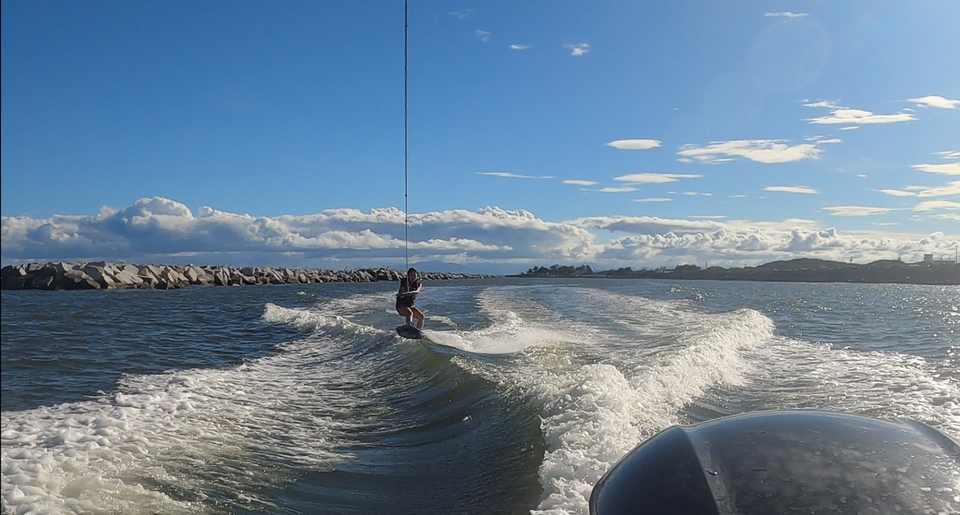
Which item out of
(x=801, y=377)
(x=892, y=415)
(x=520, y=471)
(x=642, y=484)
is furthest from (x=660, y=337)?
(x=642, y=484)

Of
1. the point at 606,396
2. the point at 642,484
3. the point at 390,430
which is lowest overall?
the point at 390,430

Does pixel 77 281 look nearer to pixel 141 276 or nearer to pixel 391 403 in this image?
pixel 141 276

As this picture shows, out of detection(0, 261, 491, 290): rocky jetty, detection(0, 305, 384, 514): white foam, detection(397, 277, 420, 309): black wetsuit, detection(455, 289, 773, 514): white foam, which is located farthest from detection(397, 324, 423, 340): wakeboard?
detection(0, 261, 491, 290): rocky jetty

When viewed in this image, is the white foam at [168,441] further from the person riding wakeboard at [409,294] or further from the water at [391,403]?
the person riding wakeboard at [409,294]

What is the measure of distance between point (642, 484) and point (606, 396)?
4526 mm

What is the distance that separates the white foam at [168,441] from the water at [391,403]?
0.03 metres

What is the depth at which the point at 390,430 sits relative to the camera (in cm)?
786

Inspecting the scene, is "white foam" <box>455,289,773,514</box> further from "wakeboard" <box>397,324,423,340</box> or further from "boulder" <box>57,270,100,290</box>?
"boulder" <box>57,270,100,290</box>

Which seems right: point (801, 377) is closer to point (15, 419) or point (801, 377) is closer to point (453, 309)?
point (15, 419)

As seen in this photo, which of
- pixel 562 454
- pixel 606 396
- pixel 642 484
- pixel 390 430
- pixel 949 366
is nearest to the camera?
pixel 642 484

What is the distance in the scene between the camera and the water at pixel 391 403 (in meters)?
5.32

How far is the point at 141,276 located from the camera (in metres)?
46.8

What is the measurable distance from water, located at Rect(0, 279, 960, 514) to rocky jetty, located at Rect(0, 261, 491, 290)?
17582mm

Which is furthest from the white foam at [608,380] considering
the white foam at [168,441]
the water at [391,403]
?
the white foam at [168,441]
